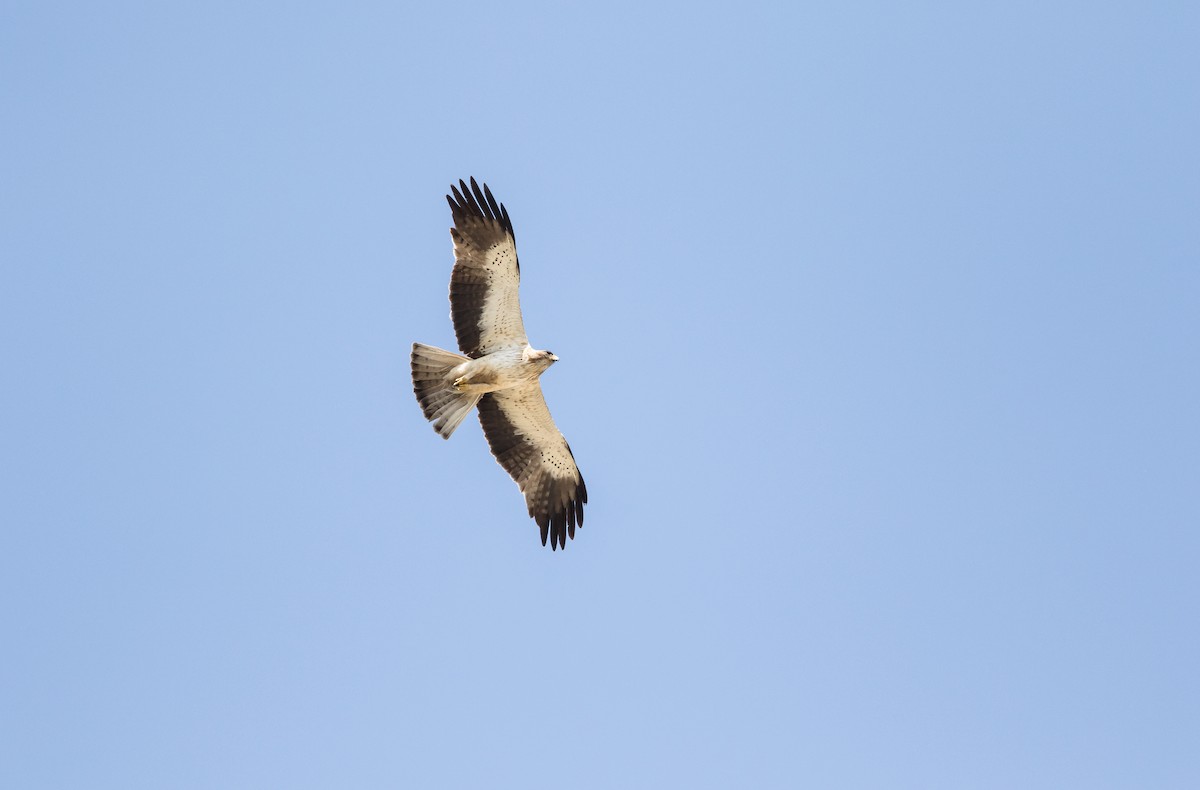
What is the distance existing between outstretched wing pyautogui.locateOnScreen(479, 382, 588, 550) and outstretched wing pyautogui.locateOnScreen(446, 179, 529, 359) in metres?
1.29

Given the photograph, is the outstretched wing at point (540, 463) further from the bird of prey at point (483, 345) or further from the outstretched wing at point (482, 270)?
the outstretched wing at point (482, 270)

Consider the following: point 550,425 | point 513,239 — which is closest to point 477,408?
point 550,425

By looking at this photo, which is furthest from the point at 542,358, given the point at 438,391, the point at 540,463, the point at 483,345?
the point at 540,463

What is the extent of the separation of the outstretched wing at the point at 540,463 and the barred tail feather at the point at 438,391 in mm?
673

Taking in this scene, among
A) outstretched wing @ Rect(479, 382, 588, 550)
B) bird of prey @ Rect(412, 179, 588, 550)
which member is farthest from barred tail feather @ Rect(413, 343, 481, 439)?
outstretched wing @ Rect(479, 382, 588, 550)

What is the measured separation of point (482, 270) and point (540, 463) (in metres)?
2.94

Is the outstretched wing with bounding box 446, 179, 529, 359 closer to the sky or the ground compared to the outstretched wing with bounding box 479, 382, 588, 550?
closer to the sky

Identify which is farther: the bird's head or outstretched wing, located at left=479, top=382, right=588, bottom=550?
outstretched wing, located at left=479, top=382, right=588, bottom=550

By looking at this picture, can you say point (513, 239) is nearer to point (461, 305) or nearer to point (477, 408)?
point (461, 305)

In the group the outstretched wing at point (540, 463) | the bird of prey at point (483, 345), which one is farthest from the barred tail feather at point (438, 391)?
the outstretched wing at point (540, 463)

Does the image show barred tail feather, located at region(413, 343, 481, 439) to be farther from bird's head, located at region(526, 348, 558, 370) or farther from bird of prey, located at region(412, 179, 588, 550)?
bird's head, located at region(526, 348, 558, 370)

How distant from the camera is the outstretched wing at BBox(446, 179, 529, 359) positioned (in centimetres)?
1827

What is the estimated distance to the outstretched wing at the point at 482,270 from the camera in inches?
719

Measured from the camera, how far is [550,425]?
19625 millimetres
